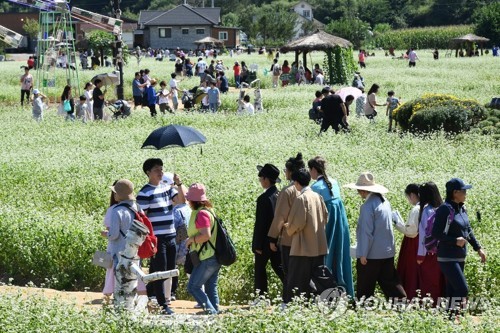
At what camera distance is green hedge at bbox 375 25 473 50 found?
265 ft

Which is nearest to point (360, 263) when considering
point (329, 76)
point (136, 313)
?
point (136, 313)

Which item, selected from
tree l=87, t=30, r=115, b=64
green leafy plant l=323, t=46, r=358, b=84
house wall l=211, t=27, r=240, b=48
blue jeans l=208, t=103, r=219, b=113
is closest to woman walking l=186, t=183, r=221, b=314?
blue jeans l=208, t=103, r=219, b=113

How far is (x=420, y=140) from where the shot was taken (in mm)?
21453

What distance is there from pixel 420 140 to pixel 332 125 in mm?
2253

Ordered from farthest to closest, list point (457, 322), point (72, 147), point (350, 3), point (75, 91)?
1. point (350, 3)
2. point (75, 91)
3. point (72, 147)
4. point (457, 322)

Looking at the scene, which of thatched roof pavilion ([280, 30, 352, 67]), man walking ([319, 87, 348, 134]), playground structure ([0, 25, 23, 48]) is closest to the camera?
man walking ([319, 87, 348, 134])

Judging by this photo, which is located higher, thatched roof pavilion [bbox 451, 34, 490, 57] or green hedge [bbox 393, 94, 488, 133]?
thatched roof pavilion [bbox 451, 34, 490, 57]

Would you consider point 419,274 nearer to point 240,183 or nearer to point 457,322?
point 457,322

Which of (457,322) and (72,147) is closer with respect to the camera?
(457,322)

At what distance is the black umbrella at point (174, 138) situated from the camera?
534 inches

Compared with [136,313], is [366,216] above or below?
above

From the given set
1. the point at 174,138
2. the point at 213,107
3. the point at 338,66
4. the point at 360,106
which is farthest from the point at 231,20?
the point at 174,138

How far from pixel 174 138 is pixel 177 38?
8517cm

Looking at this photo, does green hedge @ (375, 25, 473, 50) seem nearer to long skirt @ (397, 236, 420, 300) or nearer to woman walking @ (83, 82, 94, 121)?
woman walking @ (83, 82, 94, 121)
